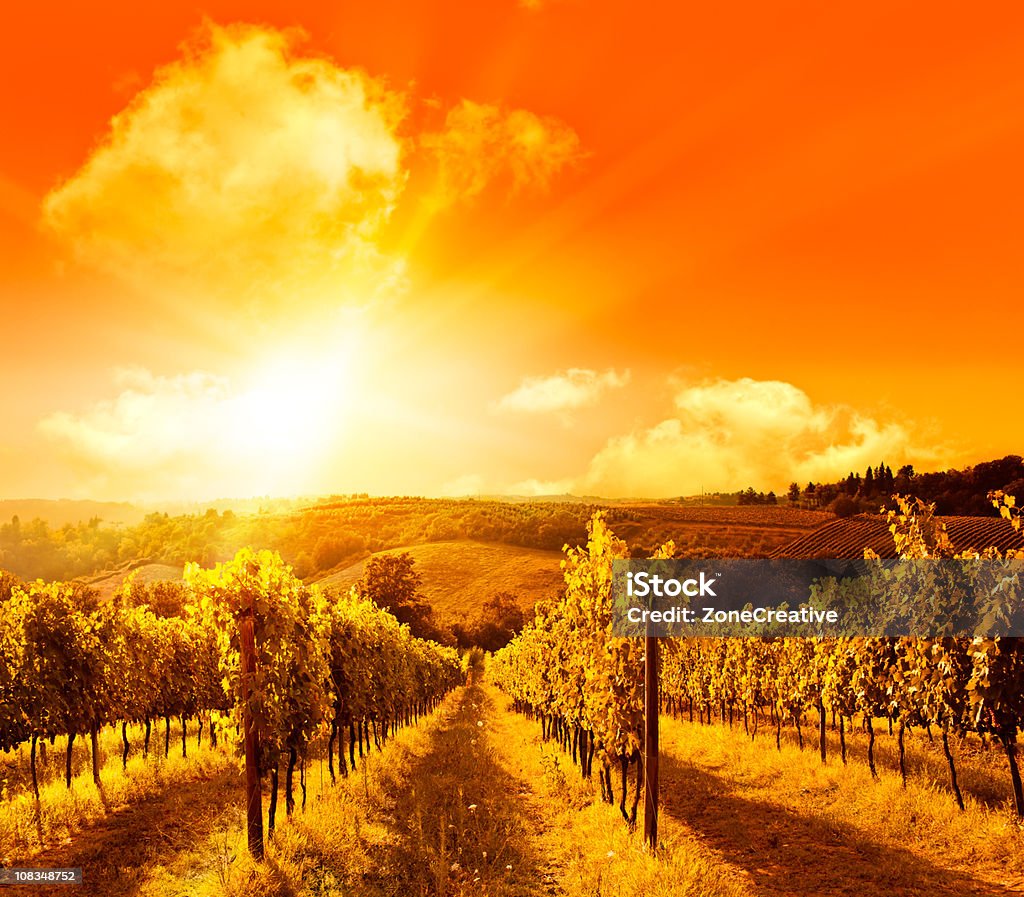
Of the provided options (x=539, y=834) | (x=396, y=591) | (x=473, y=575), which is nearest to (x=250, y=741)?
(x=539, y=834)

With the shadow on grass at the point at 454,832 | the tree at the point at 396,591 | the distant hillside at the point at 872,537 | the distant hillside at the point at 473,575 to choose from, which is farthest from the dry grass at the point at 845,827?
the distant hillside at the point at 473,575

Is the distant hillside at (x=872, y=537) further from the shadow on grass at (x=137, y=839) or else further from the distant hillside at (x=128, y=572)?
the distant hillside at (x=128, y=572)

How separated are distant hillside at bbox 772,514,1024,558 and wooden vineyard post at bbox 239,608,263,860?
122ft

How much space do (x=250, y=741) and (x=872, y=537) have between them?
48.9 m

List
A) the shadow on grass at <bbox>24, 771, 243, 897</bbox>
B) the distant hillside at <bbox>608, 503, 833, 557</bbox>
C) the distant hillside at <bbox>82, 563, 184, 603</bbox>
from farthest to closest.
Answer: the distant hillside at <bbox>82, 563, 184, 603</bbox>
the distant hillside at <bbox>608, 503, 833, 557</bbox>
the shadow on grass at <bbox>24, 771, 243, 897</bbox>

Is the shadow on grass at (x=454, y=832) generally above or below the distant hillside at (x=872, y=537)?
below

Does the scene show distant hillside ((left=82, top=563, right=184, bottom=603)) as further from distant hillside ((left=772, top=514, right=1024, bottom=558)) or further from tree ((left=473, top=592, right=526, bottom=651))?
distant hillside ((left=772, top=514, right=1024, bottom=558))

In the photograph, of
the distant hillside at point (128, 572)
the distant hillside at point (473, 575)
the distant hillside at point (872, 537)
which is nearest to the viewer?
the distant hillside at point (872, 537)

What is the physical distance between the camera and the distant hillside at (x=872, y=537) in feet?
131

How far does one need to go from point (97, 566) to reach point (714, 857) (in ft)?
462

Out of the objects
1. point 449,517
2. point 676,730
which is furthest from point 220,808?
point 449,517

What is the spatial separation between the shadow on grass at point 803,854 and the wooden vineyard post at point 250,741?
7471 millimetres

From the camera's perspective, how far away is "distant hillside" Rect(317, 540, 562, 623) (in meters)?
94.8

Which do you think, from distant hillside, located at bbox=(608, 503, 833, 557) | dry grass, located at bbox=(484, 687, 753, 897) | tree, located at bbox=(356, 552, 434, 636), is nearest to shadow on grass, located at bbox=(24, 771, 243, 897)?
dry grass, located at bbox=(484, 687, 753, 897)
